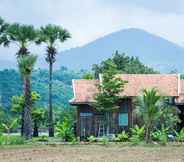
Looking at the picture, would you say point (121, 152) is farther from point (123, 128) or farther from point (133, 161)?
point (123, 128)

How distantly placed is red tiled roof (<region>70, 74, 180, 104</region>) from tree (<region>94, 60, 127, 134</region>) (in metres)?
1.31

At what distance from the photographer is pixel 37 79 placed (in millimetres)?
129375

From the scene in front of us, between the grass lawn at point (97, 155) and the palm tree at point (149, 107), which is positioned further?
the palm tree at point (149, 107)

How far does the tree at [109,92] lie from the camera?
50094mm

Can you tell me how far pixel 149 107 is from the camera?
43.8 meters

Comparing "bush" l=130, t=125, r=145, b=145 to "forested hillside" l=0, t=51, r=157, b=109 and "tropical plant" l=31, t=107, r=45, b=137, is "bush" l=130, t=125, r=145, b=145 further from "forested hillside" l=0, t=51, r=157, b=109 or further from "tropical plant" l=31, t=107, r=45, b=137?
"forested hillside" l=0, t=51, r=157, b=109

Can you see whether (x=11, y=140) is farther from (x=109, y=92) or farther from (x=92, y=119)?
(x=92, y=119)

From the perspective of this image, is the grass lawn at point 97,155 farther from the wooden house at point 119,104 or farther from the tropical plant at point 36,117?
the tropical plant at point 36,117

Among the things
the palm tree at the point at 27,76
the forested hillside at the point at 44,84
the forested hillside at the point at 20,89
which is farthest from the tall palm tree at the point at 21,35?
the forested hillside at the point at 20,89

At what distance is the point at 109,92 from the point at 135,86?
13.2 feet

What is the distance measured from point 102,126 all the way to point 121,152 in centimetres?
1761

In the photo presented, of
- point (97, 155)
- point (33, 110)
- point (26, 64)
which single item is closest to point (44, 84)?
point (33, 110)

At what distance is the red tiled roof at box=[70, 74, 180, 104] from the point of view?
5234 cm

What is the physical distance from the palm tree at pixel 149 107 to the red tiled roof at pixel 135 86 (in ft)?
22.5
